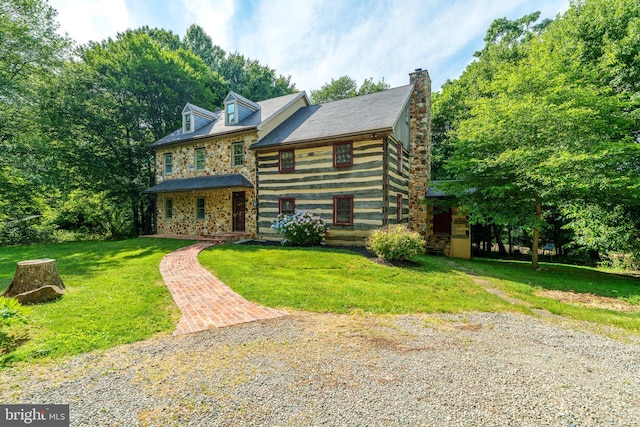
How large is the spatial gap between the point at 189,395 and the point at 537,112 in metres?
12.7

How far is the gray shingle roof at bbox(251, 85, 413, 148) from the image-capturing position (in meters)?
Answer: 12.5

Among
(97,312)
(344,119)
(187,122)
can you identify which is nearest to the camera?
(97,312)

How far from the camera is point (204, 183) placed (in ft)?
52.3

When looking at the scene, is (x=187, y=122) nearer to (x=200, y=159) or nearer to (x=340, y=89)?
(x=200, y=159)

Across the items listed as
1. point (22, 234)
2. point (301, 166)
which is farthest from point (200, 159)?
point (22, 234)

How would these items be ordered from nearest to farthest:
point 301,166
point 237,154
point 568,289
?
point 568,289 < point 301,166 < point 237,154

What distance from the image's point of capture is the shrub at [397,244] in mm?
9328

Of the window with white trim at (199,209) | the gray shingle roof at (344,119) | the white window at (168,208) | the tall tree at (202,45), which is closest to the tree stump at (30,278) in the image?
the gray shingle roof at (344,119)

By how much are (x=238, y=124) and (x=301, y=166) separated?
19.1 ft

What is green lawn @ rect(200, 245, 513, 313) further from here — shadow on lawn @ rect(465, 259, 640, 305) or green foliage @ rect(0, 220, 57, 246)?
green foliage @ rect(0, 220, 57, 246)

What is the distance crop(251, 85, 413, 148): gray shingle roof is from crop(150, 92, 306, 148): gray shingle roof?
3.48ft

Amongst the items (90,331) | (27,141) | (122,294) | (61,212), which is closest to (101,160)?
(27,141)

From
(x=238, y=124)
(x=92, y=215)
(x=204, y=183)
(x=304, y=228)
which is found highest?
(x=238, y=124)

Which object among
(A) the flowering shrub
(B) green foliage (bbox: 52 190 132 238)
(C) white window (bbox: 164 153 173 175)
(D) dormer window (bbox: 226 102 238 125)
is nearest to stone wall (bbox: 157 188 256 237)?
(C) white window (bbox: 164 153 173 175)
